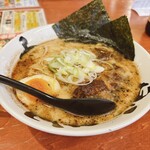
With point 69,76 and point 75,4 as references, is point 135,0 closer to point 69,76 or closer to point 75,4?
point 75,4

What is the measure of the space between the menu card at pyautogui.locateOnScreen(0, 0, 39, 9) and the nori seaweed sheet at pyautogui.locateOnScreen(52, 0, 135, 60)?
52cm

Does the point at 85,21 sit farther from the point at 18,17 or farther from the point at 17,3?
the point at 17,3

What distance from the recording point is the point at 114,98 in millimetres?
816

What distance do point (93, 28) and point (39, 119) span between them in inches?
25.5

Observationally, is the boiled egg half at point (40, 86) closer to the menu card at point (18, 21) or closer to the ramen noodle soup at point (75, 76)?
the ramen noodle soup at point (75, 76)

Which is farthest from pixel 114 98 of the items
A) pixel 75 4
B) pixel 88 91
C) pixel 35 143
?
pixel 75 4

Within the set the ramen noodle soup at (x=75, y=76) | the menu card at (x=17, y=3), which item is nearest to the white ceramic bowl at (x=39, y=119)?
the ramen noodle soup at (x=75, y=76)

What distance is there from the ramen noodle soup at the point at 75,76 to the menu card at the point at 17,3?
58cm

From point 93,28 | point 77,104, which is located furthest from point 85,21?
point 77,104

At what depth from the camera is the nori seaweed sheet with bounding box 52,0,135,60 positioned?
42.9 inches

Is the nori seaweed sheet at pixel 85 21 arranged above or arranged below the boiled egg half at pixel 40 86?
above

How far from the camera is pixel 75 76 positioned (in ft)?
2.93

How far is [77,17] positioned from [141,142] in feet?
2.30

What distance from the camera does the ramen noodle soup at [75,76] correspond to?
741mm
